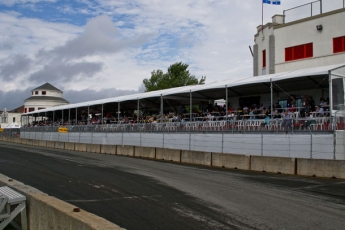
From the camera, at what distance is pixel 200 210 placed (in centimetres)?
815

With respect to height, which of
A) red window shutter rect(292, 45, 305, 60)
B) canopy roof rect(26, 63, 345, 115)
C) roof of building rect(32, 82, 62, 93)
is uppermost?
roof of building rect(32, 82, 62, 93)

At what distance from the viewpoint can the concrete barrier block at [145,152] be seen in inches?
921

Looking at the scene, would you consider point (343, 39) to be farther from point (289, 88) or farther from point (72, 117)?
point (72, 117)

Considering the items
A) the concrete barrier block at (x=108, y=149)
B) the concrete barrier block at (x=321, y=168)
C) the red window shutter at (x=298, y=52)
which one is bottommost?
the concrete barrier block at (x=108, y=149)

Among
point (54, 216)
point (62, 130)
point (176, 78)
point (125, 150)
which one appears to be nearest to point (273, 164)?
point (54, 216)

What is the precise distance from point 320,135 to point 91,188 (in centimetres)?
1045

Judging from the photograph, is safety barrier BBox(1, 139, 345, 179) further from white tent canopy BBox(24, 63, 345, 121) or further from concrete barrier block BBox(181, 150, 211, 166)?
white tent canopy BBox(24, 63, 345, 121)

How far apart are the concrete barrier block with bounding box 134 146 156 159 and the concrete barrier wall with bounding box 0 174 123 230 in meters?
16.0

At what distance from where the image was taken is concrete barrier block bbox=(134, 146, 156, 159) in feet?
76.7

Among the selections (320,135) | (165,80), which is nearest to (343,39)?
(320,135)

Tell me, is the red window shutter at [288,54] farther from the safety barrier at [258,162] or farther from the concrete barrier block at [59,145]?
the concrete barrier block at [59,145]

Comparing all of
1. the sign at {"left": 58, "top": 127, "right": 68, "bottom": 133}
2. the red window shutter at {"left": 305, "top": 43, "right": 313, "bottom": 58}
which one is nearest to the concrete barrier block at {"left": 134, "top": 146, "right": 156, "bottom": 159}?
the red window shutter at {"left": 305, "top": 43, "right": 313, "bottom": 58}

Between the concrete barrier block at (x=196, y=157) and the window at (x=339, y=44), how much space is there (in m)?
14.0

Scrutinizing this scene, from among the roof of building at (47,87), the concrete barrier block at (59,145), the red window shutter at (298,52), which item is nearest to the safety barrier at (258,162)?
the concrete barrier block at (59,145)
